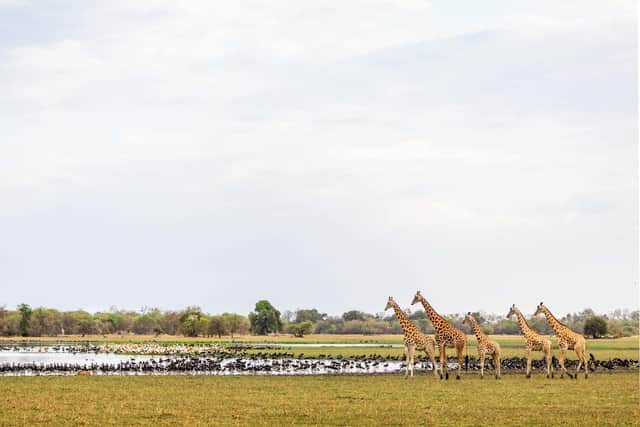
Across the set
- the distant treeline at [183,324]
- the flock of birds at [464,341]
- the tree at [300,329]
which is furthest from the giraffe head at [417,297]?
the tree at [300,329]

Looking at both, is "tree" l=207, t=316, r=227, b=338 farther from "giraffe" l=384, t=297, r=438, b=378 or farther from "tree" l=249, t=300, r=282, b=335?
"giraffe" l=384, t=297, r=438, b=378

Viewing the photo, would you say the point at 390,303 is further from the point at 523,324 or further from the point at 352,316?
the point at 352,316

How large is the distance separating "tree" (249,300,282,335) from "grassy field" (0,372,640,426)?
4181 inches

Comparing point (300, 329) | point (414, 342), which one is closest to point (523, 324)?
point (414, 342)

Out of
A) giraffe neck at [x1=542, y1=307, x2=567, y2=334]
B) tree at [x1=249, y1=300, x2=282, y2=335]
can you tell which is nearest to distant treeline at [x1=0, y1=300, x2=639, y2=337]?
tree at [x1=249, y1=300, x2=282, y2=335]

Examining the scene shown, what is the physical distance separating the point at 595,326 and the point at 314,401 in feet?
293

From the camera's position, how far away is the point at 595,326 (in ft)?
346

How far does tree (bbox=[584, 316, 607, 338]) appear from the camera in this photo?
4144 inches

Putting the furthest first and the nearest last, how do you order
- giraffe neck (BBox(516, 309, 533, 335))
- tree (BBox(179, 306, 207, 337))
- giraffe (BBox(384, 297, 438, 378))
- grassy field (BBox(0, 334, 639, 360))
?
tree (BBox(179, 306, 207, 337)), grassy field (BBox(0, 334, 639, 360)), giraffe neck (BBox(516, 309, 533, 335)), giraffe (BBox(384, 297, 438, 378))

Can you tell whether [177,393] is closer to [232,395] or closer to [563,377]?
[232,395]

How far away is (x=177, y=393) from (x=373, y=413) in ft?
23.4

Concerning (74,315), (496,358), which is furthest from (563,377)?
(74,315)

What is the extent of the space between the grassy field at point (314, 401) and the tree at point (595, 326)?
77.2m

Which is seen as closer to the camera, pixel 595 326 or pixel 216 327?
pixel 595 326
